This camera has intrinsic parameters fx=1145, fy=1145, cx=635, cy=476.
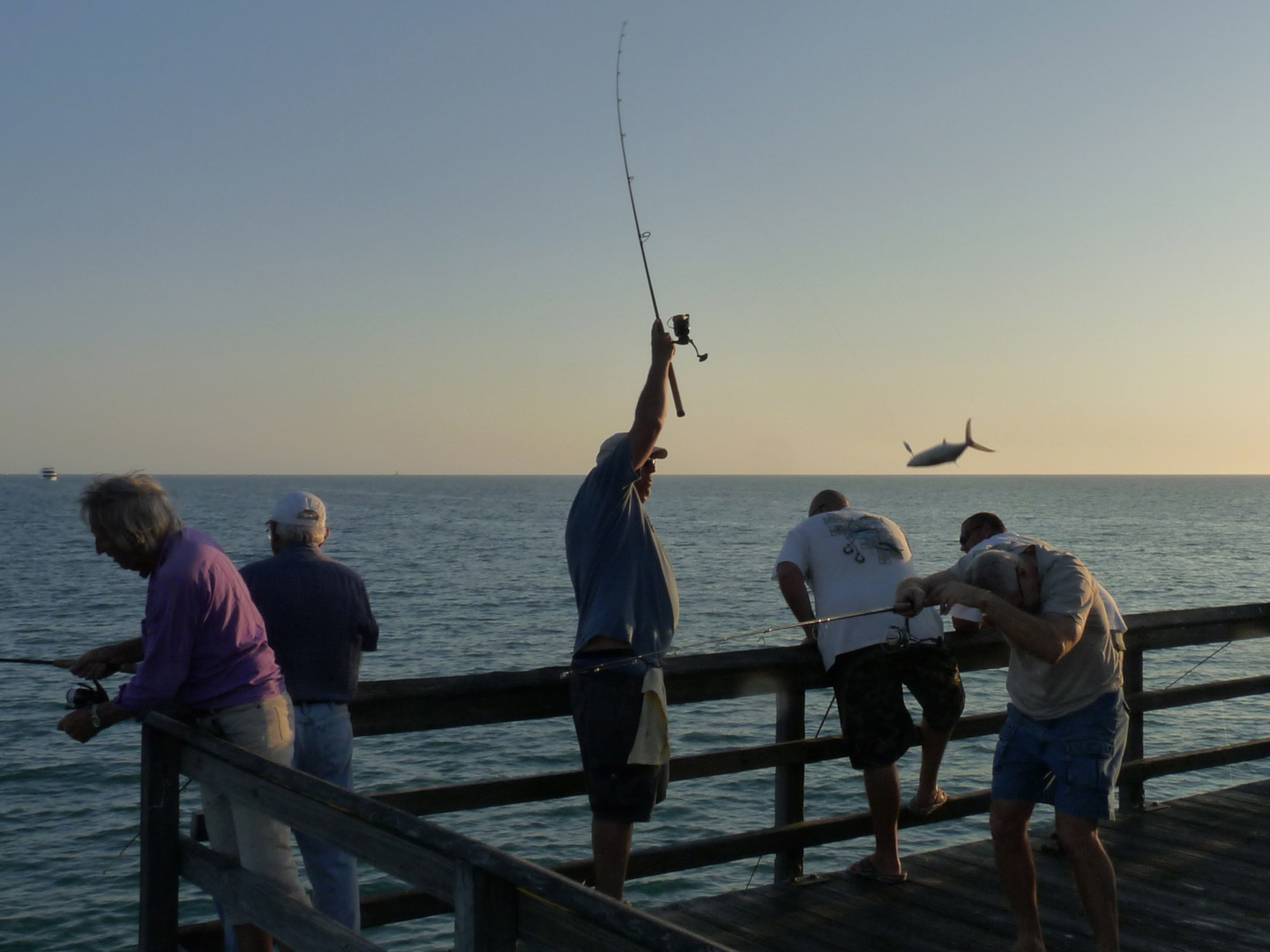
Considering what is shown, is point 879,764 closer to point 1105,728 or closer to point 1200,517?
point 1105,728

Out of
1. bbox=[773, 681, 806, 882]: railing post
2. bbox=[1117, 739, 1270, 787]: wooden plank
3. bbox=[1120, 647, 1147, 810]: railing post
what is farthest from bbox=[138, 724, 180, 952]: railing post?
bbox=[1120, 647, 1147, 810]: railing post

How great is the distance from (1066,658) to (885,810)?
1.12 metres

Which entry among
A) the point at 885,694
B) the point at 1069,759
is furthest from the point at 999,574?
the point at 885,694

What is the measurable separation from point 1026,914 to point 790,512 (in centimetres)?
9644

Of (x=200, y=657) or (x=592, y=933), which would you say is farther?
(x=200, y=657)

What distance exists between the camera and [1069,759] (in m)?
3.40

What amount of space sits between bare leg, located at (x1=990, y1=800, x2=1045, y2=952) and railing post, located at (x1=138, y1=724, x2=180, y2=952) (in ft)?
7.91

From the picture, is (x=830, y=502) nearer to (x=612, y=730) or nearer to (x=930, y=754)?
(x=930, y=754)

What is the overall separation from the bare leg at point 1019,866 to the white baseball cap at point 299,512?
7.54 ft

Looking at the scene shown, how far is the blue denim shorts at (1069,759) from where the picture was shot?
3.34 metres

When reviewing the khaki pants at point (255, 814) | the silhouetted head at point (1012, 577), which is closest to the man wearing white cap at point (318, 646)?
the khaki pants at point (255, 814)

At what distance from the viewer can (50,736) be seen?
14531 mm

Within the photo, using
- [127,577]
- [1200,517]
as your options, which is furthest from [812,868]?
[1200,517]

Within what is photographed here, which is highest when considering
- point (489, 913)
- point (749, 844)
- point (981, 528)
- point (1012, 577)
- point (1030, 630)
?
point (981, 528)
